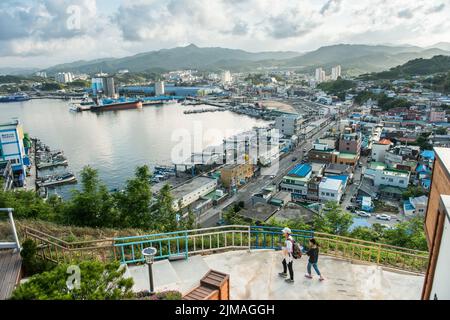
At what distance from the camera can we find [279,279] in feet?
8.70

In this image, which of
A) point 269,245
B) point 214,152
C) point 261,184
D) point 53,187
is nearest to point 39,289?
point 269,245

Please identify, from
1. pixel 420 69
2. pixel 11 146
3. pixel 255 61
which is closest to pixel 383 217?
pixel 11 146

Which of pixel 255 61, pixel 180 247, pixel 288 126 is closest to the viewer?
pixel 180 247

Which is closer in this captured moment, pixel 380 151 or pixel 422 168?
pixel 422 168

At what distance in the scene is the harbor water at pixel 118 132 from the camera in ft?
59.7

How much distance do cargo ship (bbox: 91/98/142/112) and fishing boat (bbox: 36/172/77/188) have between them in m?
24.0

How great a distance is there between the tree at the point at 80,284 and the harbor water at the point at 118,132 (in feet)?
44.6

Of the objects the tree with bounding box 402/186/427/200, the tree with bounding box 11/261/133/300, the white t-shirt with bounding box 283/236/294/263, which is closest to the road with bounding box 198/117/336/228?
the tree with bounding box 402/186/427/200

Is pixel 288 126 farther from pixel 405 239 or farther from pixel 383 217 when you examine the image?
pixel 405 239

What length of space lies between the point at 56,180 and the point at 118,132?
35.8 ft

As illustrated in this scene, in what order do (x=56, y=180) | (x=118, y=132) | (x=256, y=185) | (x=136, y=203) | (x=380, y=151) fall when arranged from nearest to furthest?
(x=136, y=203) < (x=256, y=185) < (x=56, y=180) < (x=380, y=151) < (x=118, y=132)

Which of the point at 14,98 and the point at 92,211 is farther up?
the point at 92,211

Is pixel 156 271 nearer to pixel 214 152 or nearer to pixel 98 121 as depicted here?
pixel 214 152
